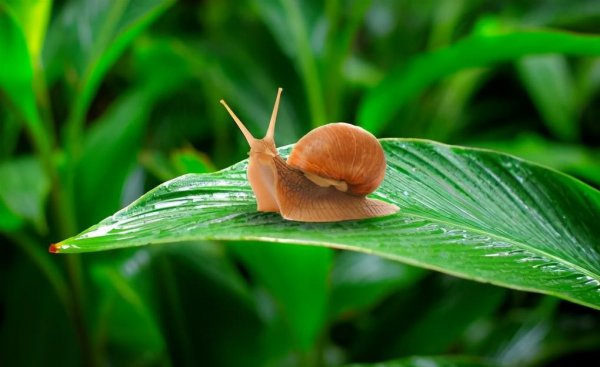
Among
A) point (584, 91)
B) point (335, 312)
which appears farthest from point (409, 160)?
point (584, 91)

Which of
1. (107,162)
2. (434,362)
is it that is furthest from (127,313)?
(434,362)

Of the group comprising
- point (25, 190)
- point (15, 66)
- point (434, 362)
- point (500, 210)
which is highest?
point (15, 66)

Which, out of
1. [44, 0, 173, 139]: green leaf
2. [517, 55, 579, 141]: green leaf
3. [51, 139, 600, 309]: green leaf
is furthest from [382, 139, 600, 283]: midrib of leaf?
[517, 55, 579, 141]: green leaf

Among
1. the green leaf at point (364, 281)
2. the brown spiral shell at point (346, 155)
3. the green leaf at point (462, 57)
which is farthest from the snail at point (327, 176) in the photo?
the green leaf at point (364, 281)

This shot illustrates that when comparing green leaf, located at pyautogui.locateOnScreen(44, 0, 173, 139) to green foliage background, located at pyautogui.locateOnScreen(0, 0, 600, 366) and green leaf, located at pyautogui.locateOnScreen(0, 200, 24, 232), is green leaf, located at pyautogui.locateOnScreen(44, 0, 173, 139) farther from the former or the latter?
green leaf, located at pyautogui.locateOnScreen(0, 200, 24, 232)

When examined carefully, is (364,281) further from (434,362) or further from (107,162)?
(107,162)

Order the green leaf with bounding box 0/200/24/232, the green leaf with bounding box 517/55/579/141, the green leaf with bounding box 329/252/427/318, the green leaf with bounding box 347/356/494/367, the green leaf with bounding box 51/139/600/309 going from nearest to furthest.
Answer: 1. the green leaf with bounding box 51/139/600/309
2. the green leaf with bounding box 347/356/494/367
3. the green leaf with bounding box 0/200/24/232
4. the green leaf with bounding box 329/252/427/318
5. the green leaf with bounding box 517/55/579/141

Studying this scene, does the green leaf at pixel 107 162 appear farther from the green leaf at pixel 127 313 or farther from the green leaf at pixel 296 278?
the green leaf at pixel 296 278
